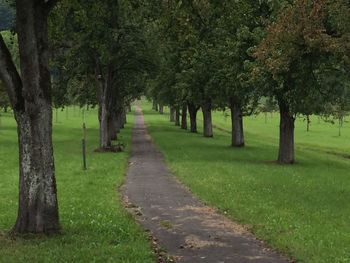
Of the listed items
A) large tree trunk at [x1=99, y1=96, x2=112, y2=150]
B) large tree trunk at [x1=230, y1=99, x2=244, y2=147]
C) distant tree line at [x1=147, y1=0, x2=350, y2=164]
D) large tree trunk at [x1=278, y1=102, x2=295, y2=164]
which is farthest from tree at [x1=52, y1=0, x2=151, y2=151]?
large tree trunk at [x1=278, y1=102, x2=295, y2=164]

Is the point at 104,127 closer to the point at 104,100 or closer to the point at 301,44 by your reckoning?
the point at 104,100

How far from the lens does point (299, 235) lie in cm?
1150

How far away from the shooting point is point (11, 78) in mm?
11148

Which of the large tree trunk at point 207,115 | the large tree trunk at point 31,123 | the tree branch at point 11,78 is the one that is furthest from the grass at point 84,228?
the large tree trunk at point 207,115

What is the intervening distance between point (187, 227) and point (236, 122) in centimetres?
2981

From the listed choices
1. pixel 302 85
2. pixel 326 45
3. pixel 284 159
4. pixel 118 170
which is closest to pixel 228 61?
pixel 284 159

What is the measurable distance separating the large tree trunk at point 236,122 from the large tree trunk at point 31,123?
30.5 meters

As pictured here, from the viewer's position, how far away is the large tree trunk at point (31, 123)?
10977mm

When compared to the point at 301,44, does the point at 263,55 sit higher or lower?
lower

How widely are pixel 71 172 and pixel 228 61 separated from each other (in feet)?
34.8

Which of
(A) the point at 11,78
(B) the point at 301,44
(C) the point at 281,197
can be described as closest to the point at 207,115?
(C) the point at 281,197

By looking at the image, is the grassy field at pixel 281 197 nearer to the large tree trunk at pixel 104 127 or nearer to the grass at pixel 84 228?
the grass at pixel 84 228

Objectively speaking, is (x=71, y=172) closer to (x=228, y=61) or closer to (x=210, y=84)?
(x=228, y=61)

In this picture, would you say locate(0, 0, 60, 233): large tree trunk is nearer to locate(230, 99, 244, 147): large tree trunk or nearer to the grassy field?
the grassy field
